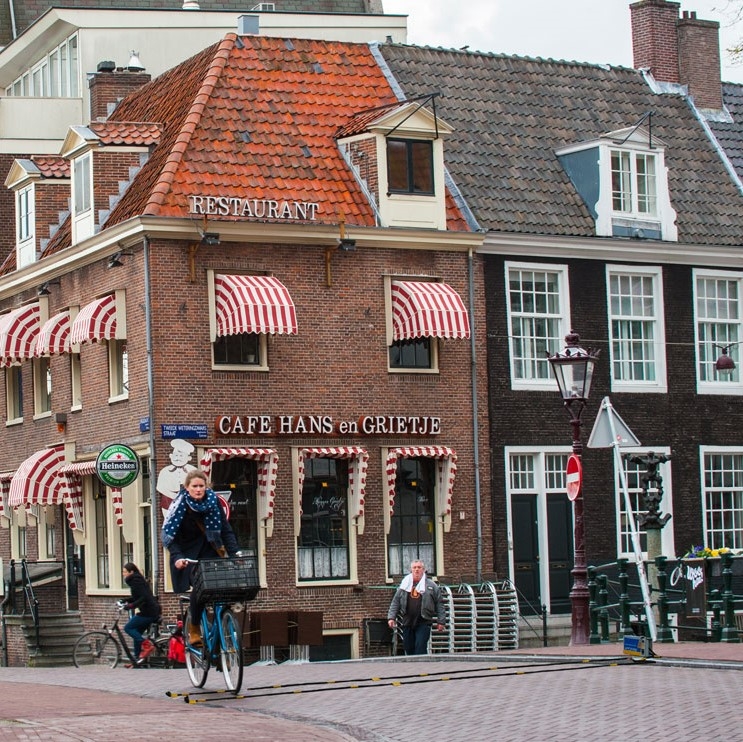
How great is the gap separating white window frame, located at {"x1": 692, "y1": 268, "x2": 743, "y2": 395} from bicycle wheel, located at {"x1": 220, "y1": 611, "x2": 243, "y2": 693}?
19.5 m

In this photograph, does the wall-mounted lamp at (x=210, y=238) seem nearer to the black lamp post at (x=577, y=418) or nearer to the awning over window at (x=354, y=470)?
the awning over window at (x=354, y=470)

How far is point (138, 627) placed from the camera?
25.3 metres

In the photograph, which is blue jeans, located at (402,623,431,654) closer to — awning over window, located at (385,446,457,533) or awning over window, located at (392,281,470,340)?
awning over window, located at (385,446,457,533)

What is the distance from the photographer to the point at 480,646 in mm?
29781

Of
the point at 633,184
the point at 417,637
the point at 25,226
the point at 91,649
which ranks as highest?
the point at 633,184

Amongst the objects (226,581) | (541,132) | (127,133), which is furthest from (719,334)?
(226,581)

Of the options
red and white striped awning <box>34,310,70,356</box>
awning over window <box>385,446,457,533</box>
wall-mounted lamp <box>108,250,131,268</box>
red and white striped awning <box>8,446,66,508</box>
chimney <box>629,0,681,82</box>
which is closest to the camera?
wall-mounted lamp <box>108,250,131,268</box>

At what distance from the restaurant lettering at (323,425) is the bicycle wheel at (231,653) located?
1299cm

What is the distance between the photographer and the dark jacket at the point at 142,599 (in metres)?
25.4

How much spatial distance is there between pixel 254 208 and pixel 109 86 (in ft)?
29.6

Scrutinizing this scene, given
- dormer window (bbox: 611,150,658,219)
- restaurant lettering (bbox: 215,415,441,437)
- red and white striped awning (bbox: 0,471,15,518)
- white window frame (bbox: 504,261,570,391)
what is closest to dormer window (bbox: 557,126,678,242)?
dormer window (bbox: 611,150,658,219)

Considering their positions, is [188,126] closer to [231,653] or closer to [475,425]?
[475,425]

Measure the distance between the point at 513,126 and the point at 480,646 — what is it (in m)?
10.3

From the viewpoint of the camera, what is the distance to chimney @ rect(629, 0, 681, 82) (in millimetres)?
36750
